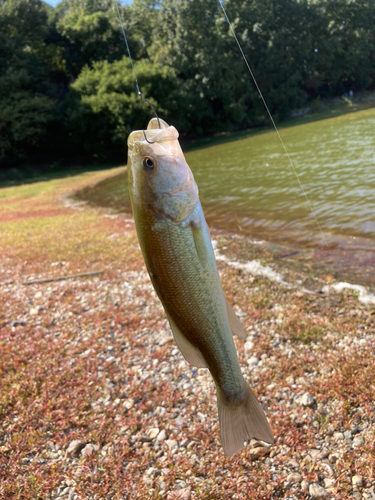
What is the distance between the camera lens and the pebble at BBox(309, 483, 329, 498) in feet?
9.76

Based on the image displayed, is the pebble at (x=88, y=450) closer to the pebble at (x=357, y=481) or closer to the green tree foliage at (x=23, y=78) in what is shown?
the pebble at (x=357, y=481)

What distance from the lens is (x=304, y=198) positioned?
41.8ft

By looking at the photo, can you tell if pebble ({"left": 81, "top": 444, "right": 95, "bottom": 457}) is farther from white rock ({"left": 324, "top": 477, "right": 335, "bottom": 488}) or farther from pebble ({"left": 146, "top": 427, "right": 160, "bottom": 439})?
white rock ({"left": 324, "top": 477, "right": 335, "bottom": 488})

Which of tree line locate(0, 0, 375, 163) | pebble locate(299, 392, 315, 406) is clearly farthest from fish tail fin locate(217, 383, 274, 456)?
tree line locate(0, 0, 375, 163)

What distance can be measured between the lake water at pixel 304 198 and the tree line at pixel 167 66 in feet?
58.9

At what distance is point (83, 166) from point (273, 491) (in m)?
40.6

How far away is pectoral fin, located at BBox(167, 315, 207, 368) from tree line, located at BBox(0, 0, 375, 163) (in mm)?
37496

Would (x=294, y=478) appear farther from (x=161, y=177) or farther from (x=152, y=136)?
(x=152, y=136)

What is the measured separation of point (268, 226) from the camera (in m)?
10.6

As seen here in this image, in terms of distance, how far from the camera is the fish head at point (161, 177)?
1.97 metres

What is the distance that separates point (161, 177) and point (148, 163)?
10cm

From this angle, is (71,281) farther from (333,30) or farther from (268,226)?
(333,30)

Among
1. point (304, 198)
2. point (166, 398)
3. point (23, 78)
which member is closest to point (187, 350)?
point (166, 398)

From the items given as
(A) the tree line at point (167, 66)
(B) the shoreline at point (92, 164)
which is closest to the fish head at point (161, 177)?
(B) the shoreline at point (92, 164)
